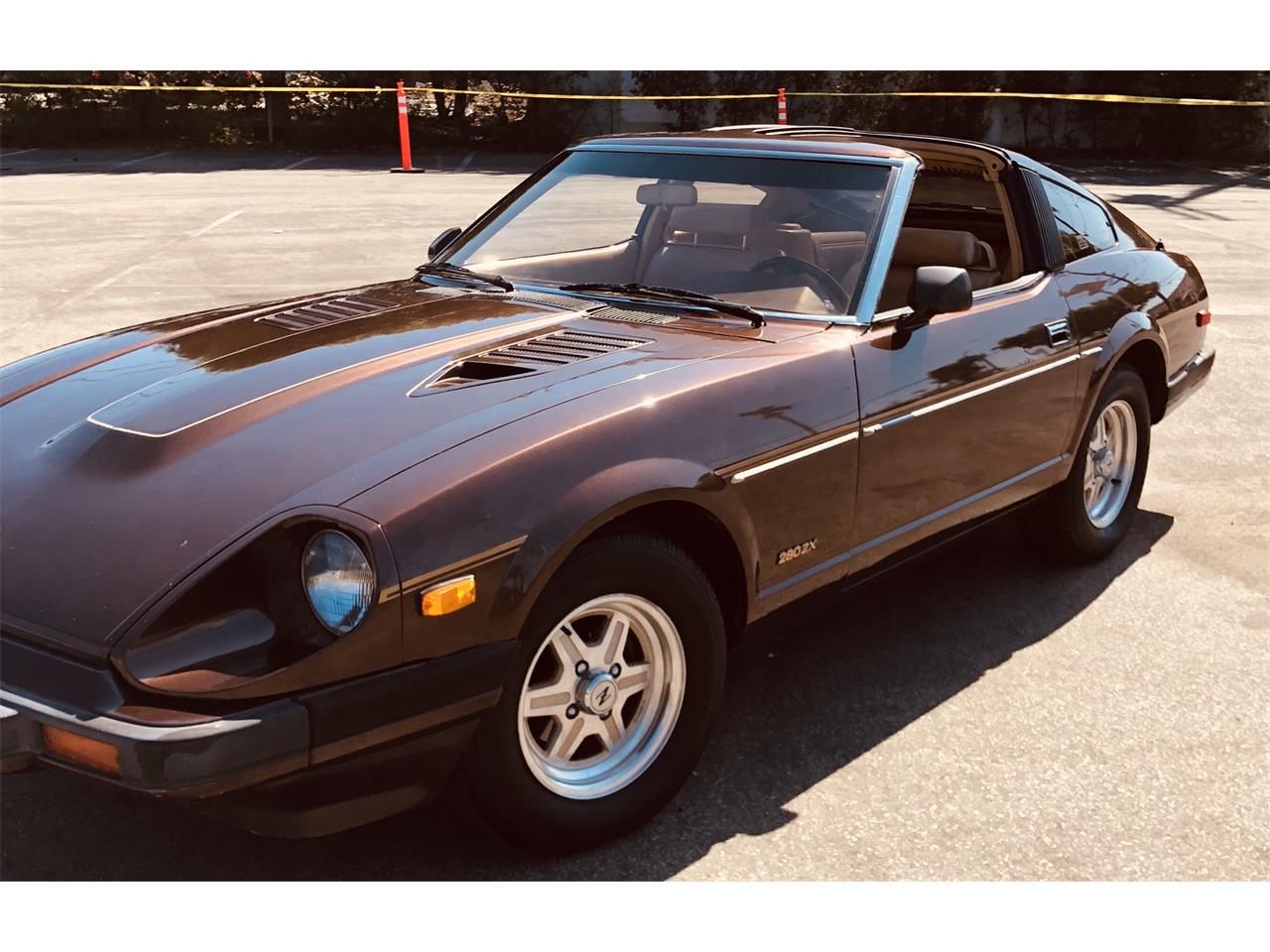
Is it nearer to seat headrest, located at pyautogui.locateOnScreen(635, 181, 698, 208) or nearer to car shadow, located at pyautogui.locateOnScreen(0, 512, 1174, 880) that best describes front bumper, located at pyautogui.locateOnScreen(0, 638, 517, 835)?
car shadow, located at pyautogui.locateOnScreen(0, 512, 1174, 880)

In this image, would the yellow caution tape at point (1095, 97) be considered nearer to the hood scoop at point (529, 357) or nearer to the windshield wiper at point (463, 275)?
the windshield wiper at point (463, 275)

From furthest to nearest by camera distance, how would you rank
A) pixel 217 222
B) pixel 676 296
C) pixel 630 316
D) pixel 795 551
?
pixel 217 222
pixel 676 296
pixel 630 316
pixel 795 551

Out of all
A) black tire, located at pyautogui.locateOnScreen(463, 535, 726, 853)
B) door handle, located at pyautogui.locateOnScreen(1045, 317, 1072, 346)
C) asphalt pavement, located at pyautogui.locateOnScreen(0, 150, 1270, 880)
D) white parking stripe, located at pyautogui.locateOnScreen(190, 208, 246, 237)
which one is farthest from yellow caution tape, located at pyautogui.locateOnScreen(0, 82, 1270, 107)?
black tire, located at pyautogui.locateOnScreen(463, 535, 726, 853)

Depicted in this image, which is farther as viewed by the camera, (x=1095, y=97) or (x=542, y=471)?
(x=1095, y=97)

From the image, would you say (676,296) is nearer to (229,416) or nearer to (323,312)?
(323,312)

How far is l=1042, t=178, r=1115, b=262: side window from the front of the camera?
479 centimetres

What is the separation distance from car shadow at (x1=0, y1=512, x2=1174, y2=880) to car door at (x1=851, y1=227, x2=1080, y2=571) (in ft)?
0.72

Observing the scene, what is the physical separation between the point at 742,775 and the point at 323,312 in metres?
1.79

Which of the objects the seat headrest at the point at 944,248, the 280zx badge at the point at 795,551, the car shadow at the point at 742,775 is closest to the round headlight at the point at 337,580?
the car shadow at the point at 742,775

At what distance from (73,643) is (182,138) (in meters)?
24.5

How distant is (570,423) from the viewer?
9.37ft

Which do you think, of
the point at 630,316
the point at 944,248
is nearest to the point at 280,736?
the point at 630,316

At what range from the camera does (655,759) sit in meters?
3.11

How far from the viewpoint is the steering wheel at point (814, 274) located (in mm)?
3734
